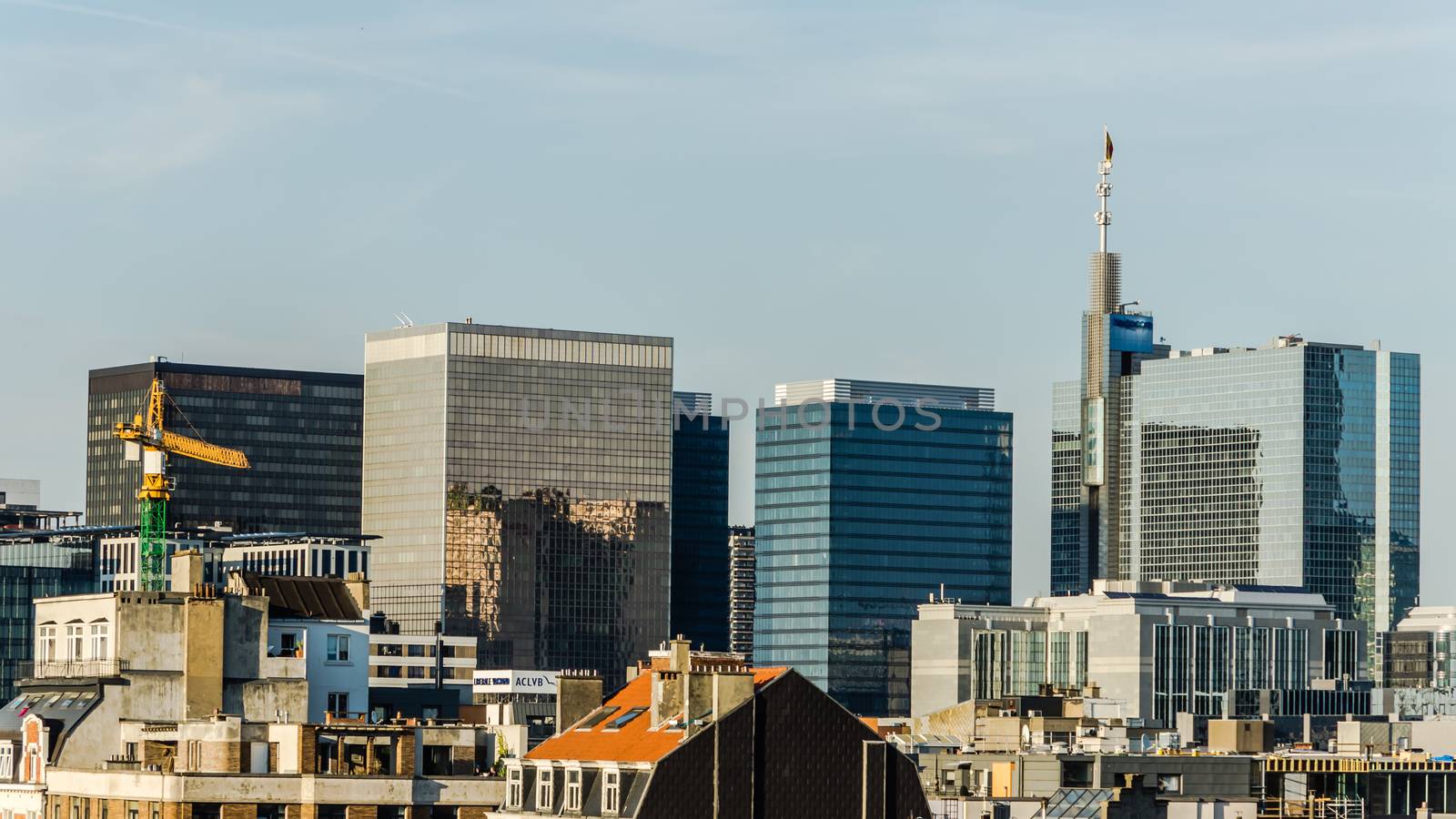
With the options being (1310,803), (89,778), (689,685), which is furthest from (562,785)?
→ (1310,803)

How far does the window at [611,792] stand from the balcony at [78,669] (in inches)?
1317

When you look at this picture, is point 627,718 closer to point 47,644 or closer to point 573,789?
point 573,789

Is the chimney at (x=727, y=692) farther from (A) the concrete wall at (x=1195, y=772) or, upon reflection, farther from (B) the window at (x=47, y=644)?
(B) the window at (x=47, y=644)

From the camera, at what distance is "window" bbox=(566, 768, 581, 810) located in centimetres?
12812

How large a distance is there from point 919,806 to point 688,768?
1098cm

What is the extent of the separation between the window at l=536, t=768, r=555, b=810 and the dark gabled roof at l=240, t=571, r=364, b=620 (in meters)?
35.4

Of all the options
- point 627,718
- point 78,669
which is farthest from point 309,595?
point 627,718

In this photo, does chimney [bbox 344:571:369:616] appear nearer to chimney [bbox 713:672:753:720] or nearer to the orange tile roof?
the orange tile roof

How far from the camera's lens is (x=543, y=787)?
13125 centimetres

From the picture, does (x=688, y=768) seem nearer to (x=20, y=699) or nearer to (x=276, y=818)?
(x=276, y=818)

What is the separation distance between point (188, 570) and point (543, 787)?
128 ft

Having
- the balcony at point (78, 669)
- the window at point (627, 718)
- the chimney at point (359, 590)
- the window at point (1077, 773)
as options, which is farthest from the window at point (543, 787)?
the chimney at point (359, 590)

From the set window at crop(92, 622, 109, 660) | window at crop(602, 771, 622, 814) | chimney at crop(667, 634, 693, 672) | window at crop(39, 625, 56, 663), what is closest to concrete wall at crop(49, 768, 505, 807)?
chimney at crop(667, 634, 693, 672)

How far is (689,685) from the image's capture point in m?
124
